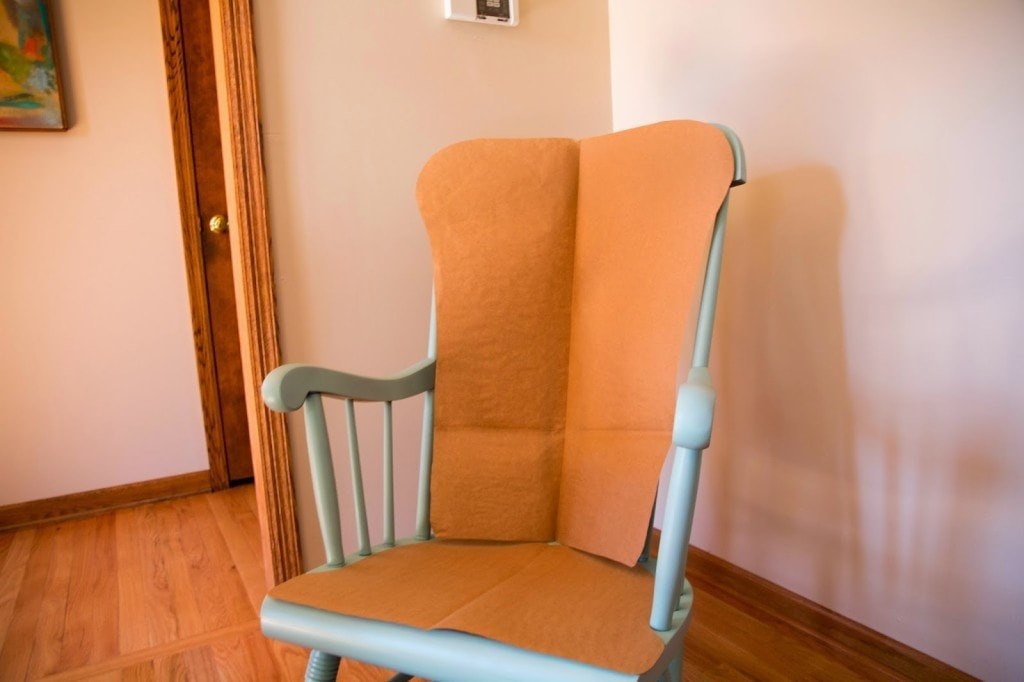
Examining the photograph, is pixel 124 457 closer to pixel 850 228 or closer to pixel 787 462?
pixel 787 462

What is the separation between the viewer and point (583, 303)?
3.56 ft

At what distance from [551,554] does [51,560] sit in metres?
1.77

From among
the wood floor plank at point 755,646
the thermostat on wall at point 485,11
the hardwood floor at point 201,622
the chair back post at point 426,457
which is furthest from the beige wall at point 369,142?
the wood floor plank at point 755,646

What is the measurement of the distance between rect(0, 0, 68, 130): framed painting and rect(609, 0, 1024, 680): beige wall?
1990mm

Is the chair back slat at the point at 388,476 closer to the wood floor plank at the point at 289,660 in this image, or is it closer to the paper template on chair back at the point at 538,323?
the paper template on chair back at the point at 538,323

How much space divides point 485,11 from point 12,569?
6.52ft

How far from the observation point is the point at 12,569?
1967mm

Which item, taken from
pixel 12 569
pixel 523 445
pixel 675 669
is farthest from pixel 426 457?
pixel 12 569

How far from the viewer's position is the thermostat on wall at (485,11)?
4.91 feet

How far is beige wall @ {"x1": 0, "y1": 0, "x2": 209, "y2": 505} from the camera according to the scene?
2.31 metres

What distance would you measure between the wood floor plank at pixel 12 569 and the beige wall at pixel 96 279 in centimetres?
17

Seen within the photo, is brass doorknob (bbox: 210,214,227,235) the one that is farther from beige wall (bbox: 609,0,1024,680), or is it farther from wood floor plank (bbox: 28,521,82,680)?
beige wall (bbox: 609,0,1024,680)

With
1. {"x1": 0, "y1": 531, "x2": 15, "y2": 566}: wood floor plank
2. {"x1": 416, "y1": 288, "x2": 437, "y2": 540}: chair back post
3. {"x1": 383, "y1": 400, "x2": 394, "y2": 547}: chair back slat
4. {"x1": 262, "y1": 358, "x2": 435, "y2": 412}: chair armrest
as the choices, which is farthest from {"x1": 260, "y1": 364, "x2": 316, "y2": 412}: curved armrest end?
{"x1": 0, "y1": 531, "x2": 15, "y2": 566}: wood floor plank

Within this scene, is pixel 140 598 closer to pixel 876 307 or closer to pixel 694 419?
pixel 694 419
